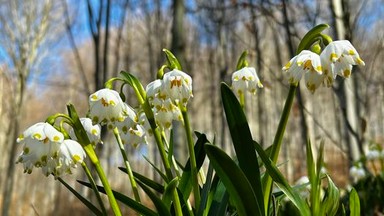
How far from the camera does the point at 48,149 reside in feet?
3.71

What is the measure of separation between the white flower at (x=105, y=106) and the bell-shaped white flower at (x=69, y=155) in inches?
4.9

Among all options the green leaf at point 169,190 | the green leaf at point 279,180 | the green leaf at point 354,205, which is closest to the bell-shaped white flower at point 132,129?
the green leaf at point 169,190

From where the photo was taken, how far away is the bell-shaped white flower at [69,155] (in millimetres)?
1153

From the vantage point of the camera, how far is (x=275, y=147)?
49.7 inches

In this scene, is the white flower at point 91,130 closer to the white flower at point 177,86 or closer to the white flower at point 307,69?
the white flower at point 177,86

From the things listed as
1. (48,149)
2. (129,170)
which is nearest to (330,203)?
(129,170)

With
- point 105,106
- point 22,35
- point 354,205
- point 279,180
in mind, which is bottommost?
point 354,205

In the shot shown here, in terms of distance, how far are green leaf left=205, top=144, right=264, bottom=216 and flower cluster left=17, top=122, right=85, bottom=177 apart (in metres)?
0.33

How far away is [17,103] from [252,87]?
5.93 m

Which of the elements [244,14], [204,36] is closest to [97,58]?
[244,14]

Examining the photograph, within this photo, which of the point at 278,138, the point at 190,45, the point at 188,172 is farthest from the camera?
the point at 190,45

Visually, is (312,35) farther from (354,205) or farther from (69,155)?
(69,155)

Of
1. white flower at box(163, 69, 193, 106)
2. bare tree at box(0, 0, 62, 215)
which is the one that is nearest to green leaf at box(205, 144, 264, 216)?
white flower at box(163, 69, 193, 106)

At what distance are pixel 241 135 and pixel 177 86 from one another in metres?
0.23
